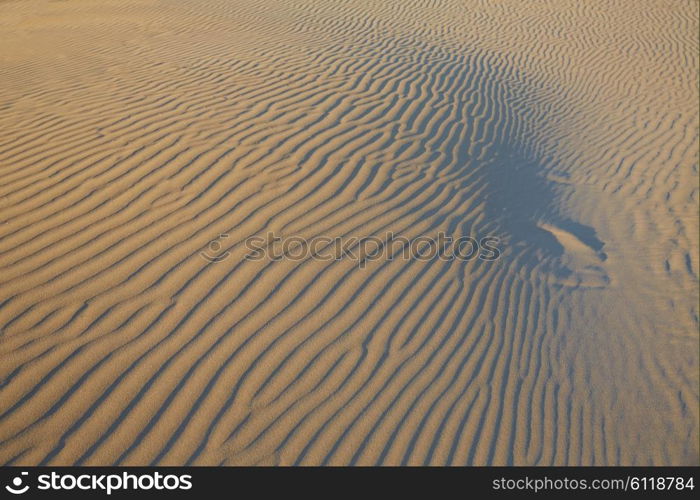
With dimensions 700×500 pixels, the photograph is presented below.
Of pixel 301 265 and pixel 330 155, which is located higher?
pixel 330 155

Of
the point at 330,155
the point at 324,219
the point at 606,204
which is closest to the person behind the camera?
the point at 324,219

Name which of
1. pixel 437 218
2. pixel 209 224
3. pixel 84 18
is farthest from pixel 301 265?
pixel 84 18

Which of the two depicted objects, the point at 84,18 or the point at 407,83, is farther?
the point at 84,18

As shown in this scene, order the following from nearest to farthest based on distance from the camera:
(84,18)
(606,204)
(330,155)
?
(330,155)
(606,204)
(84,18)
